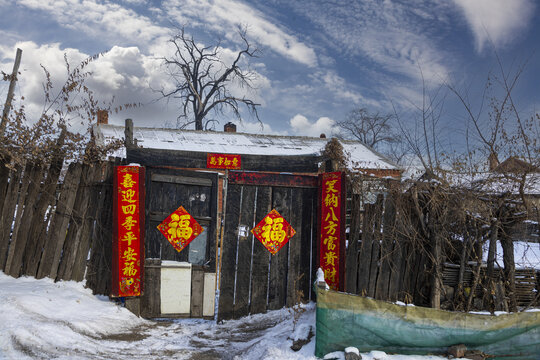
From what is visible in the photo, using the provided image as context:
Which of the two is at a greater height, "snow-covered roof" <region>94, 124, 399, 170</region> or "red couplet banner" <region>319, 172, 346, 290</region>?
"snow-covered roof" <region>94, 124, 399, 170</region>

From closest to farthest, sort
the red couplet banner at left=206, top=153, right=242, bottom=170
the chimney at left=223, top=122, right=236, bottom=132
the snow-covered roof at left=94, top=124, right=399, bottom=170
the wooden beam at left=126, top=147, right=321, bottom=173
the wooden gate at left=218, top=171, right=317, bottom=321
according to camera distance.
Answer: the wooden beam at left=126, top=147, right=321, bottom=173, the red couplet banner at left=206, top=153, right=242, bottom=170, the wooden gate at left=218, top=171, right=317, bottom=321, the snow-covered roof at left=94, top=124, right=399, bottom=170, the chimney at left=223, top=122, right=236, bottom=132

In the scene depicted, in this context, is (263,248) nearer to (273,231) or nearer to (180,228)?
(273,231)

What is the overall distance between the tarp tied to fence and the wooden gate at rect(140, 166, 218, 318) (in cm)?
258

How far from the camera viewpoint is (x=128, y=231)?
19.1ft

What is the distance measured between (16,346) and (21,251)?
2.43 meters

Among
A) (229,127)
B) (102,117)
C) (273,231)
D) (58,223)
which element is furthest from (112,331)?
(229,127)

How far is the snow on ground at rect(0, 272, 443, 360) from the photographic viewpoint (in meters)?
4.11

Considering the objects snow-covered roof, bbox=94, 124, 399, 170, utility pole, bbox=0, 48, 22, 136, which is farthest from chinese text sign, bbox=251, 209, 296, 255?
snow-covered roof, bbox=94, 124, 399, 170

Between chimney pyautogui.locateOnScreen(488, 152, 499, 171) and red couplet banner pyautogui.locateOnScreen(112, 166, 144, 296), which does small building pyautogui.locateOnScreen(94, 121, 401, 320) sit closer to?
red couplet banner pyautogui.locateOnScreen(112, 166, 144, 296)

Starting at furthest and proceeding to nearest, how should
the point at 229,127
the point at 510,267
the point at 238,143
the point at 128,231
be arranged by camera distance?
1. the point at 229,127
2. the point at 238,143
3. the point at 128,231
4. the point at 510,267

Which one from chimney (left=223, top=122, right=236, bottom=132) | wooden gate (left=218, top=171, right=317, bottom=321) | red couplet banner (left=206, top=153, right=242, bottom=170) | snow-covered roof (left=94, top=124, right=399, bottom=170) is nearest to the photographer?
red couplet banner (left=206, top=153, right=242, bottom=170)

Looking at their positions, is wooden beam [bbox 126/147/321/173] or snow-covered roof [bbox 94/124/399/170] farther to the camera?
snow-covered roof [bbox 94/124/399/170]

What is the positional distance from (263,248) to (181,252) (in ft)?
Answer: 4.24

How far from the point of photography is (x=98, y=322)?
5164 mm
